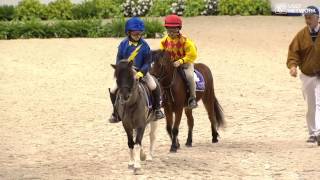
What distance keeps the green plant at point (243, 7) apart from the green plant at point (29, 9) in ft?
20.9

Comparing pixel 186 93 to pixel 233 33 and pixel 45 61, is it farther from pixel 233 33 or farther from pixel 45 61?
pixel 233 33

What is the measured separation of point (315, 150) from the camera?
35.4 feet

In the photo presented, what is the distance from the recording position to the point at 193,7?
93.8 ft

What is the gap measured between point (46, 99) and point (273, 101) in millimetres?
4749

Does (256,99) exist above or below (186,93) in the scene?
below

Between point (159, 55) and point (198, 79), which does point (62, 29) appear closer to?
point (198, 79)

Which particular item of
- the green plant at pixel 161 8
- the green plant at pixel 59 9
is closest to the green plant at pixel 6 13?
the green plant at pixel 59 9

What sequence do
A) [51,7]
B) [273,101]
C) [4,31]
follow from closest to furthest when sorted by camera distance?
[273,101]
[4,31]
[51,7]

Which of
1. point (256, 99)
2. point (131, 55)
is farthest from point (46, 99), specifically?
point (131, 55)

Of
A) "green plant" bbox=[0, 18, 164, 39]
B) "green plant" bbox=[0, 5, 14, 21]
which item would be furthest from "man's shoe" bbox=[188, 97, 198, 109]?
"green plant" bbox=[0, 5, 14, 21]

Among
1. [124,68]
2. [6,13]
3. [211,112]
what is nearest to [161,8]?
[6,13]

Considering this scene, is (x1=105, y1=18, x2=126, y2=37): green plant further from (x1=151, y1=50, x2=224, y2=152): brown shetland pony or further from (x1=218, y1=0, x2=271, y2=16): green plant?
(x1=151, y1=50, x2=224, y2=152): brown shetland pony

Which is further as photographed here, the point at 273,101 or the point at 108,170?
the point at 273,101

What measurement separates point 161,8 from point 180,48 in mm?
17625
